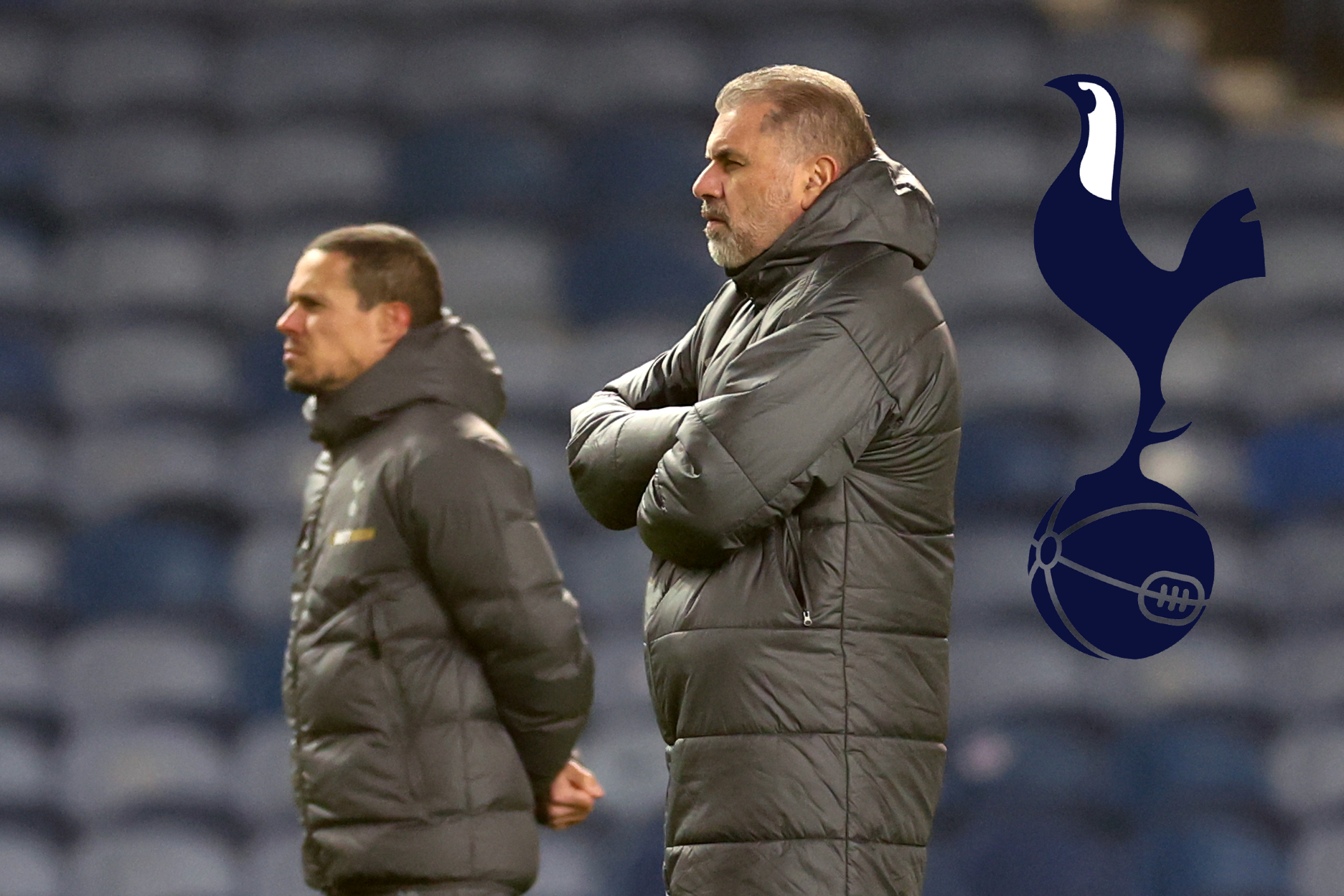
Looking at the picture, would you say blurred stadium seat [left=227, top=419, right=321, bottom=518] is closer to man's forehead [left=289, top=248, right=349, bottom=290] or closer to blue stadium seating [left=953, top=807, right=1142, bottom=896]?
man's forehead [left=289, top=248, right=349, bottom=290]

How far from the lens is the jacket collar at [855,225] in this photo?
1.57 meters

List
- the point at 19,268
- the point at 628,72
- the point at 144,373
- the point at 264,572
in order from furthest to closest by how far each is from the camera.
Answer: the point at 628,72 → the point at 19,268 → the point at 144,373 → the point at 264,572

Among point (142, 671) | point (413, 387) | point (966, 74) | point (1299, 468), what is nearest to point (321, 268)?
point (413, 387)

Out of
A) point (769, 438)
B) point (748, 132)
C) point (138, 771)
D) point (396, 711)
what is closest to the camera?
point (769, 438)

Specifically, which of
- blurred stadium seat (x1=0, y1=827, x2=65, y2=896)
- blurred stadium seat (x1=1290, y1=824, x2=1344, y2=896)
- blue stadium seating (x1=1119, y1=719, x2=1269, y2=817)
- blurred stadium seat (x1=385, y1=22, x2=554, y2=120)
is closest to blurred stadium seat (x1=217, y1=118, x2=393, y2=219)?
blurred stadium seat (x1=385, y1=22, x2=554, y2=120)

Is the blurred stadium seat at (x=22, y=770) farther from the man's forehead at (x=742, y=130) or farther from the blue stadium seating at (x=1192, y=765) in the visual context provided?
the man's forehead at (x=742, y=130)

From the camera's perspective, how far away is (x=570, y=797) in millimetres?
2188

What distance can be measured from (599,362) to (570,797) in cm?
143

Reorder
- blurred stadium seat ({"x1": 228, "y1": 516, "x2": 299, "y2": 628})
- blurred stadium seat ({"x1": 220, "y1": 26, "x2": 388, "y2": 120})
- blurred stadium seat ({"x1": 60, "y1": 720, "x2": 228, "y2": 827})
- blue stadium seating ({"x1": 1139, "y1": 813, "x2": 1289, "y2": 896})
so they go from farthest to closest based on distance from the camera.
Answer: blurred stadium seat ({"x1": 220, "y1": 26, "x2": 388, "y2": 120}) → blurred stadium seat ({"x1": 228, "y1": 516, "x2": 299, "y2": 628}) → blurred stadium seat ({"x1": 60, "y1": 720, "x2": 228, "y2": 827}) → blue stadium seating ({"x1": 1139, "y1": 813, "x2": 1289, "y2": 896})

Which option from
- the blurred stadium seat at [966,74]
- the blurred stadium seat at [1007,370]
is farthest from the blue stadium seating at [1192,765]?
the blurred stadium seat at [966,74]

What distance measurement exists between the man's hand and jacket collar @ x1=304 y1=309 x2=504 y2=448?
17.5 inches

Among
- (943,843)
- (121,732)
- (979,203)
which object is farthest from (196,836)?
(979,203)

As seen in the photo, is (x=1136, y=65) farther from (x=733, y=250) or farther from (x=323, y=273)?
(x=733, y=250)

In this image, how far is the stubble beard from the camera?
5.24ft
